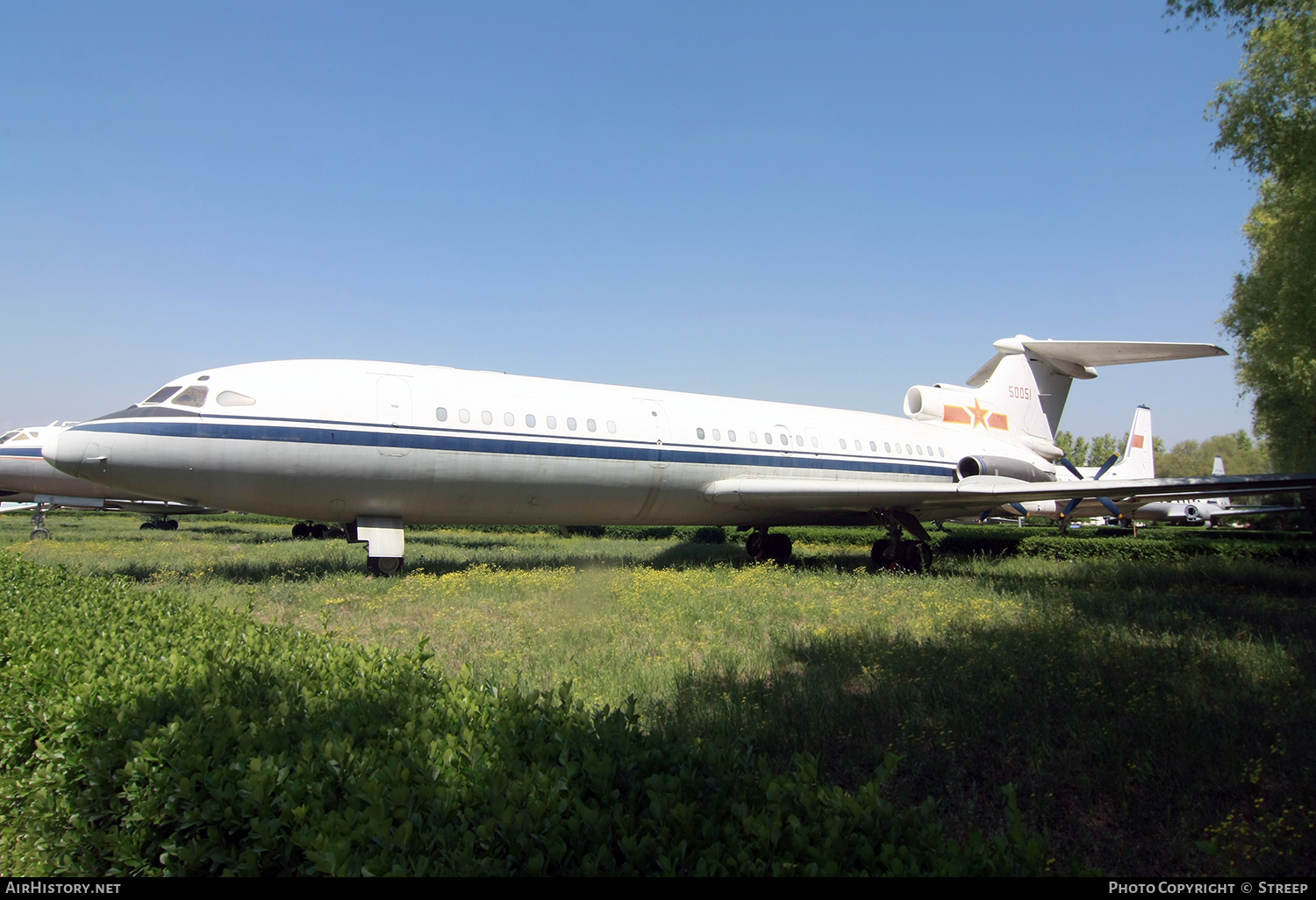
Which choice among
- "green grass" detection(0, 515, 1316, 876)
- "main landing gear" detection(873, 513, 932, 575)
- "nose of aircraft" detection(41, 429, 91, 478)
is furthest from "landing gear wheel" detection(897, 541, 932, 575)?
"nose of aircraft" detection(41, 429, 91, 478)

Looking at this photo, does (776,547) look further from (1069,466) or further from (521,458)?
(521,458)

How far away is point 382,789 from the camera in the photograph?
296 cm

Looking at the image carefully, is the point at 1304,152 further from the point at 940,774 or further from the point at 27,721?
the point at 27,721

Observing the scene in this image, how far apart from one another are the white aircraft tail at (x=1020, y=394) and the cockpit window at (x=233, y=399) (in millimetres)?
16826

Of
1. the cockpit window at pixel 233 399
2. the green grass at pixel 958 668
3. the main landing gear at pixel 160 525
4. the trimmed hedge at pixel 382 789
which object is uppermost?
the cockpit window at pixel 233 399

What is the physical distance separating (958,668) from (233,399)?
11.3 metres

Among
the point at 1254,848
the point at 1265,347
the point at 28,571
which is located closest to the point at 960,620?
the point at 1254,848

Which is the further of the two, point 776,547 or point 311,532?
point 311,532

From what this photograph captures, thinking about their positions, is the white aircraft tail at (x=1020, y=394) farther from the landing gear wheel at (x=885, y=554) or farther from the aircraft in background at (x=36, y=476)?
the aircraft in background at (x=36, y=476)

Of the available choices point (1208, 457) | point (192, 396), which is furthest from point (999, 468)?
point (1208, 457)

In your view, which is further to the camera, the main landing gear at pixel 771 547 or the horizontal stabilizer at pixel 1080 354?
the main landing gear at pixel 771 547

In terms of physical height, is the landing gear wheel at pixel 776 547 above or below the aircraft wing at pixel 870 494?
below

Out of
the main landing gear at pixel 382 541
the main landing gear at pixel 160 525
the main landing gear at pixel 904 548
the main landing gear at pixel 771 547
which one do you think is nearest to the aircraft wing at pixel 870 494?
the main landing gear at pixel 904 548

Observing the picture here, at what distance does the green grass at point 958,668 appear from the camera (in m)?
4.24
